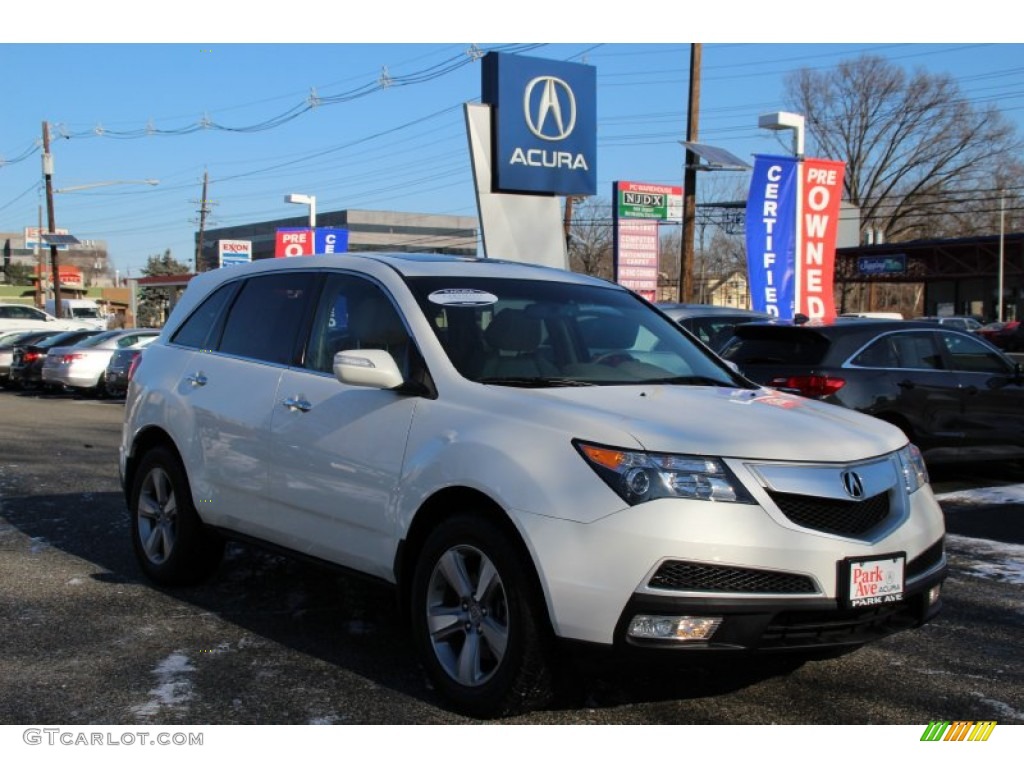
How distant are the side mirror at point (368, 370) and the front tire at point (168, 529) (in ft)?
5.84

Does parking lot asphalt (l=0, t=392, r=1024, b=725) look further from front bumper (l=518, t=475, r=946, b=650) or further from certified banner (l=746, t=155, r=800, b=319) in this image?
certified banner (l=746, t=155, r=800, b=319)

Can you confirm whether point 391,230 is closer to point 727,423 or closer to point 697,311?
point 697,311

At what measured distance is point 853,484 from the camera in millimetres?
3799

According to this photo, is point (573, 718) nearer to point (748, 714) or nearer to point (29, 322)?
point (748, 714)

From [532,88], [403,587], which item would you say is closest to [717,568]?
[403,587]

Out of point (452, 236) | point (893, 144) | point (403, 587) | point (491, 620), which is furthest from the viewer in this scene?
point (452, 236)

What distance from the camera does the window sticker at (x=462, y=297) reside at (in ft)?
15.5

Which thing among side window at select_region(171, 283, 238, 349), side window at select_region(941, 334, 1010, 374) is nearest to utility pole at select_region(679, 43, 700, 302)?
side window at select_region(941, 334, 1010, 374)

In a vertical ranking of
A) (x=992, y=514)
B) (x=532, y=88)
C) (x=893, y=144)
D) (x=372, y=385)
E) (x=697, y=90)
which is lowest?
(x=992, y=514)

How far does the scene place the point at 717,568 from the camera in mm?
3531

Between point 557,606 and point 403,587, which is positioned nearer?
point 557,606

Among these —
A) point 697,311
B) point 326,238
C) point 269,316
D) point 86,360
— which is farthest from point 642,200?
point 269,316

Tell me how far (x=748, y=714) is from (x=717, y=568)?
89 cm

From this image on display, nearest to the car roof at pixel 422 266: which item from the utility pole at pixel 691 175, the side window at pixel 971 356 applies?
the side window at pixel 971 356
